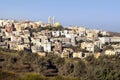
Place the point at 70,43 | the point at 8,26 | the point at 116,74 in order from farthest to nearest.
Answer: the point at 8,26 → the point at 70,43 → the point at 116,74

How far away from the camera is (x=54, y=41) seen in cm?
5631

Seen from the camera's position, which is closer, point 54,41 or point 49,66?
point 49,66

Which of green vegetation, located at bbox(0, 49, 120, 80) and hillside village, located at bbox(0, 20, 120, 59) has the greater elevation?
green vegetation, located at bbox(0, 49, 120, 80)

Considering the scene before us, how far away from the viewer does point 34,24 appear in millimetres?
70938

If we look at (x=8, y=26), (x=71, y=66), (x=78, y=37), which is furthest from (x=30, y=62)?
(x=8, y=26)

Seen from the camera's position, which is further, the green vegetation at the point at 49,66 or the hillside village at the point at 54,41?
the hillside village at the point at 54,41

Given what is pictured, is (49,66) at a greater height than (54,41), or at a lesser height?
greater

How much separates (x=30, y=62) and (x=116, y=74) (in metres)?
13.8

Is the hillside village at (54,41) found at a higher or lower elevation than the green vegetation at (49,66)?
lower

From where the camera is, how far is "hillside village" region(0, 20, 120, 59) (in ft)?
156

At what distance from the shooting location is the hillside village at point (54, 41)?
47.7 m

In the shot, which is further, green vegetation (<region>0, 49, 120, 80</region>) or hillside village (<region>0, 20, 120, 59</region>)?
hillside village (<region>0, 20, 120, 59</region>)

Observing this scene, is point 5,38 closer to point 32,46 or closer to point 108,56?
point 32,46

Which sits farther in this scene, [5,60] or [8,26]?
[8,26]
